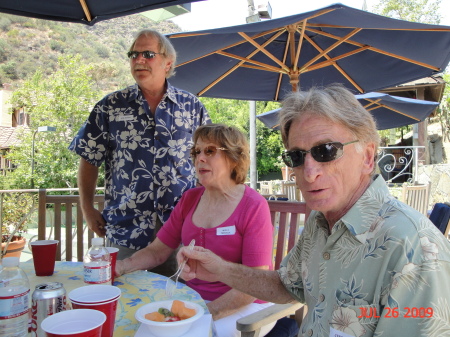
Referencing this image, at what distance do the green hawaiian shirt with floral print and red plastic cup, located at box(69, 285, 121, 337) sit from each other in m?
0.61

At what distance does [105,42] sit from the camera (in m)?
70.1

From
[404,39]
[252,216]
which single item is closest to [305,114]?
[252,216]

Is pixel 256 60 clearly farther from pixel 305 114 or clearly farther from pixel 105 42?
pixel 105 42

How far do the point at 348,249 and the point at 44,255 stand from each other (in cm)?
128

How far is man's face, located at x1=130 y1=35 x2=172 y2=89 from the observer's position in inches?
88.4

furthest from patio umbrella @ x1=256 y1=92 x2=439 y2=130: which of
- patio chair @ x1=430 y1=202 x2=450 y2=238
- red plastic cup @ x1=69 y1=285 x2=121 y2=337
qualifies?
red plastic cup @ x1=69 y1=285 x2=121 y2=337

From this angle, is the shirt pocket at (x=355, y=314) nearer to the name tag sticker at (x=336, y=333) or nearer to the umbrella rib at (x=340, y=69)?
the name tag sticker at (x=336, y=333)

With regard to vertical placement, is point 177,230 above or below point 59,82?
below

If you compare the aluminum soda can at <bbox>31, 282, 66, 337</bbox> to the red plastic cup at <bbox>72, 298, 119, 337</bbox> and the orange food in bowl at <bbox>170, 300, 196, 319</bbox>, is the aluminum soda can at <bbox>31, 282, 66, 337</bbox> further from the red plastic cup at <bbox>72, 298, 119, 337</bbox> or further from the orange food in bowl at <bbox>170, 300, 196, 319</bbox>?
the orange food in bowl at <bbox>170, 300, 196, 319</bbox>

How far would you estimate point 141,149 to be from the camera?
2266mm

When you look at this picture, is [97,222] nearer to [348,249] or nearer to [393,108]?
[348,249]

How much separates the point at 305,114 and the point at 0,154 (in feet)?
94.1

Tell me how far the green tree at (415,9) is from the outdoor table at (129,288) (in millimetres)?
20812

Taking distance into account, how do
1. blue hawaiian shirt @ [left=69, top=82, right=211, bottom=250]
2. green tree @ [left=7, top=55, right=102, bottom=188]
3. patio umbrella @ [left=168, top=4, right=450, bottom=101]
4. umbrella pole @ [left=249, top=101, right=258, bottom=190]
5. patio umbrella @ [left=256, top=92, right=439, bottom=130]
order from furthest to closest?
green tree @ [left=7, top=55, right=102, bottom=188], umbrella pole @ [left=249, top=101, right=258, bottom=190], patio umbrella @ [left=256, top=92, right=439, bottom=130], patio umbrella @ [left=168, top=4, right=450, bottom=101], blue hawaiian shirt @ [left=69, top=82, right=211, bottom=250]
